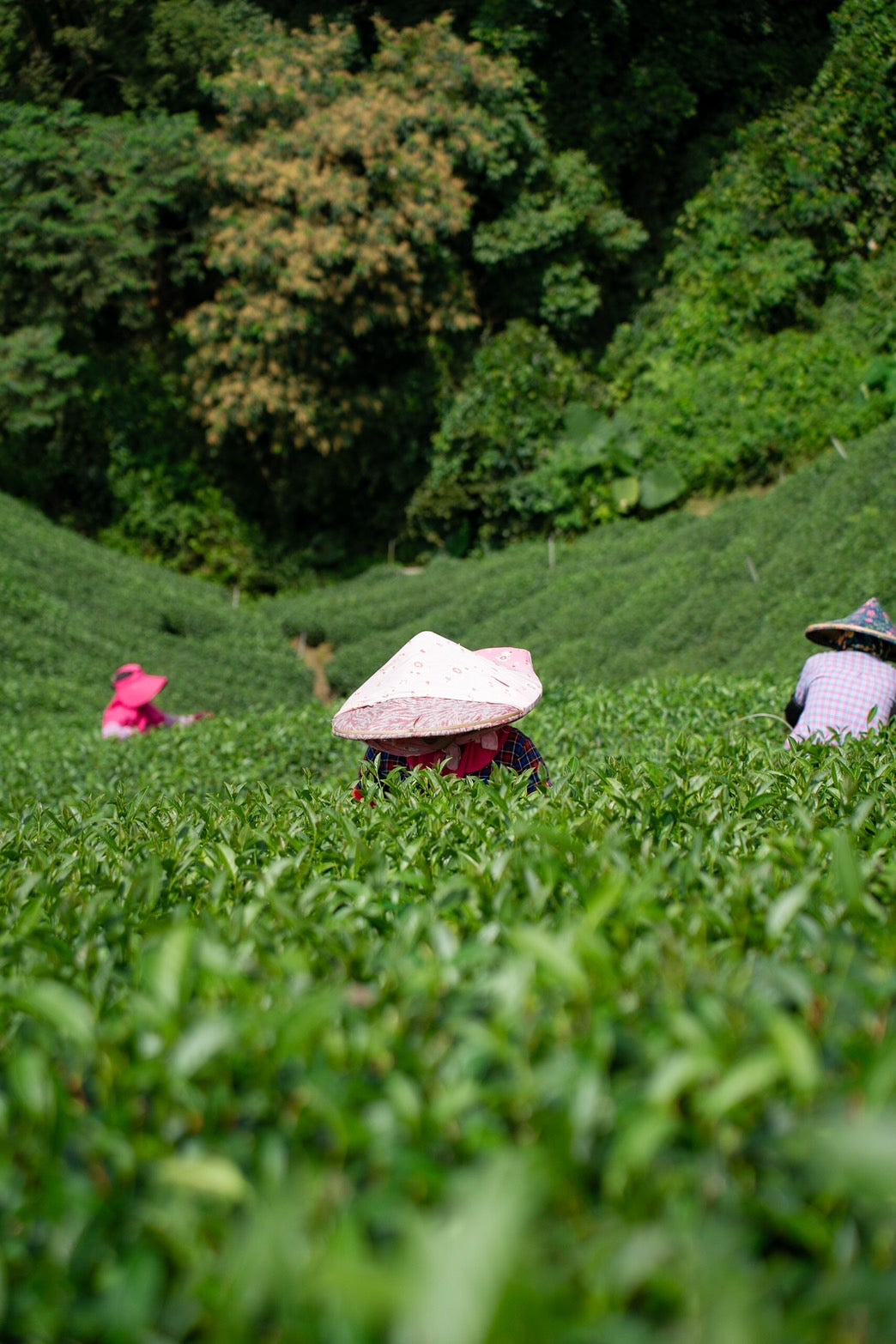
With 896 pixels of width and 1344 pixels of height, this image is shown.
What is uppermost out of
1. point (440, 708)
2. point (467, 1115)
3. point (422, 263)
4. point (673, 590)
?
point (422, 263)

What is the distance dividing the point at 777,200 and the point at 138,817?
17.9m

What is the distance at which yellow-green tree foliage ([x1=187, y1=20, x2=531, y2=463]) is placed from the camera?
17.8 m

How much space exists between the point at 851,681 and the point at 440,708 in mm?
2344

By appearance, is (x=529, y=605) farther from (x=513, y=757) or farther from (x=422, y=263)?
(x=513, y=757)

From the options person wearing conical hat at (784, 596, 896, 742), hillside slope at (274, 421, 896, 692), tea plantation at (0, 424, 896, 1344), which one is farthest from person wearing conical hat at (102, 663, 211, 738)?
tea plantation at (0, 424, 896, 1344)

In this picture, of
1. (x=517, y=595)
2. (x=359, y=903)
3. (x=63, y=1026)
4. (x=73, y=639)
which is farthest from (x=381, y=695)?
(x=517, y=595)

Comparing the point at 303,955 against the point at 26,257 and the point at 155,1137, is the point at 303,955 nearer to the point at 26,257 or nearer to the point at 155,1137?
the point at 155,1137

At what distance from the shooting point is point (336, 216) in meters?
17.7

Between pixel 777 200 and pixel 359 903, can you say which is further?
pixel 777 200

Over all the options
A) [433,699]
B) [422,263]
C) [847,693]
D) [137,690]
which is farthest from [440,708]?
[422,263]

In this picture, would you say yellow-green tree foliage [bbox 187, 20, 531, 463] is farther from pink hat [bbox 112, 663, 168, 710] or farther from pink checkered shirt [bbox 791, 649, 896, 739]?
pink checkered shirt [bbox 791, 649, 896, 739]

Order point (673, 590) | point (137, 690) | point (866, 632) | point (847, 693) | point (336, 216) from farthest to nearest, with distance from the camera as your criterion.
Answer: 1. point (336, 216)
2. point (673, 590)
3. point (137, 690)
4. point (866, 632)
5. point (847, 693)

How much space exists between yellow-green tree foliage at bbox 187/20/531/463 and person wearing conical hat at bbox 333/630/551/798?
1475cm

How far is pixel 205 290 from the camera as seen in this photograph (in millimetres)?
21875
